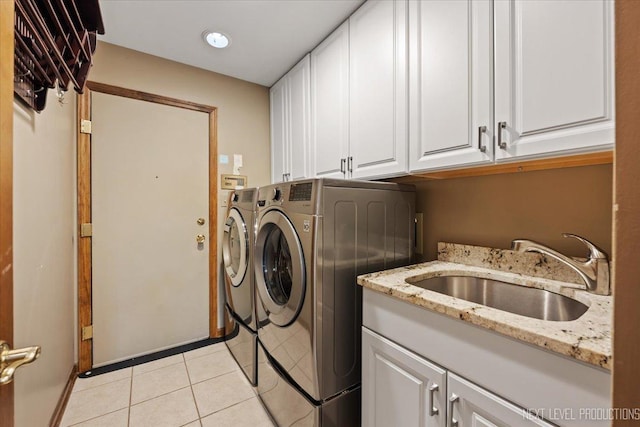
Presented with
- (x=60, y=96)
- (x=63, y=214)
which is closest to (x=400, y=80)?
(x=60, y=96)

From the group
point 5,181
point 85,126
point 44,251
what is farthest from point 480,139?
point 85,126

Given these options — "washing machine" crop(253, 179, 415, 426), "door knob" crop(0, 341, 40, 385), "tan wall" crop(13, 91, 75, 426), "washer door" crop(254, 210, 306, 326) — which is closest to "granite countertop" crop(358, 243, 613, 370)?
"washing machine" crop(253, 179, 415, 426)

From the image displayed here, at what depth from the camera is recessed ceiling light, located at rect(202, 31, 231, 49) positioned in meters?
1.93

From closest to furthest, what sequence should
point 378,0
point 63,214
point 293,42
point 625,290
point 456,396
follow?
1. point 625,290
2. point 456,396
3. point 378,0
4. point 63,214
5. point 293,42

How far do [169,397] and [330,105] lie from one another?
2.19 meters

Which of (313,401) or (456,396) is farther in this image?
(313,401)

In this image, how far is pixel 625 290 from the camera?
13.2 inches

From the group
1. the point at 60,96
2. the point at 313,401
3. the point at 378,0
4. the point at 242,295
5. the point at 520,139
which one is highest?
the point at 378,0

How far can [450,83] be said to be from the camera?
1.17 meters

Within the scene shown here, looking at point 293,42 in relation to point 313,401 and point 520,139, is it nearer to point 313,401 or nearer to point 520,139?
point 520,139

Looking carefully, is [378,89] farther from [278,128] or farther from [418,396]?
[418,396]

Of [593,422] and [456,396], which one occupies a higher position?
[593,422]

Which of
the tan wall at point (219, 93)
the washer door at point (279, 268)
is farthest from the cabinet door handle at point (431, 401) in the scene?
the tan wall at point (219, 93)

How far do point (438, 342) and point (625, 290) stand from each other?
2.20ft
